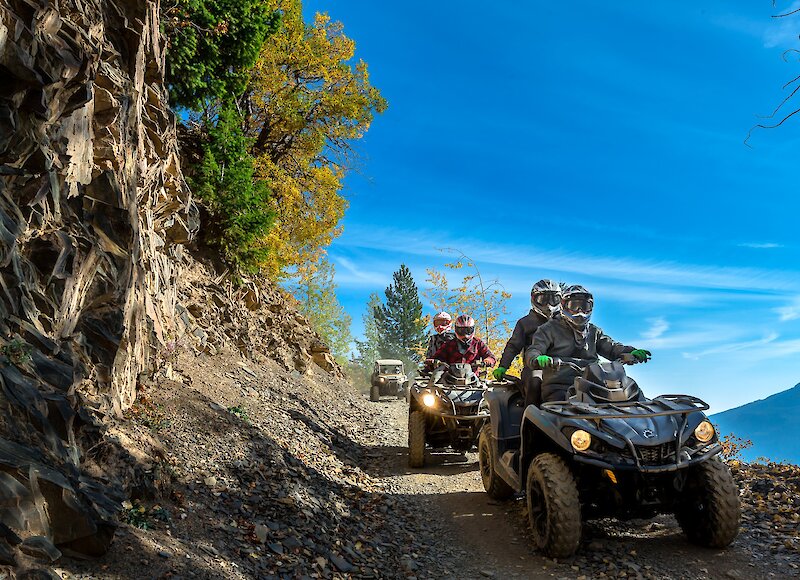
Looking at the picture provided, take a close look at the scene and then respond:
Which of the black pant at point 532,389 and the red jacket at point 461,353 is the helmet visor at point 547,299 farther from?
the red jacket at point 461,353

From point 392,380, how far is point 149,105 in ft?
69.7

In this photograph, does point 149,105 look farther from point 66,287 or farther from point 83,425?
point 83,425

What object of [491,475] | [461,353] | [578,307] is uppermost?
[578,307]

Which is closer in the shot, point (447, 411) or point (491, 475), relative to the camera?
point (491, 475)

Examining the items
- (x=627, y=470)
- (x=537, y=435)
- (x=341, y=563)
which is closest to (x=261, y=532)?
(x=341, y=563)

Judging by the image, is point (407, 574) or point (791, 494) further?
point (791, 494)

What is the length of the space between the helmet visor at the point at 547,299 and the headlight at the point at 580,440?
152 inches

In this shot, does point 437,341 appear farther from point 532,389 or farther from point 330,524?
point 330,524

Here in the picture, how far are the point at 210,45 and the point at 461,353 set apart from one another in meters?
10.7

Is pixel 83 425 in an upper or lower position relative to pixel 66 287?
lower

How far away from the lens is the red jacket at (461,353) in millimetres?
10508

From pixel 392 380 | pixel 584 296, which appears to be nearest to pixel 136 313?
pixel 584 296

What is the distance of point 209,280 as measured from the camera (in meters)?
13.4

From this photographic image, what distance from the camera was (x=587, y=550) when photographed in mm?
4945
